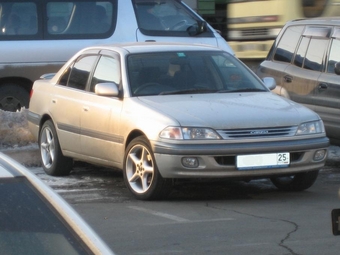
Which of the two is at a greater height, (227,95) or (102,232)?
(227,95)

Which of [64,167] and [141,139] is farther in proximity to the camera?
[64,167]

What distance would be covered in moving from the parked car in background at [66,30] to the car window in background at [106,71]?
3909 mm

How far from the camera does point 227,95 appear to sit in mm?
8727

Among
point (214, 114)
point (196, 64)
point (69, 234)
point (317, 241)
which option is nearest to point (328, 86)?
point (196, 64)

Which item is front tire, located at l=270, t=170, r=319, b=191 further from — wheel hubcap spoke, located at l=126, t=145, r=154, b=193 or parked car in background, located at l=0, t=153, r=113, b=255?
parked car in background, located at l=0, t=153, r=113, b=255

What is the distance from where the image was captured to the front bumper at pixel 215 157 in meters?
7.80

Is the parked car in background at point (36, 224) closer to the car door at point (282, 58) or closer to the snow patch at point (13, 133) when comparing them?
the snow patch at point (13, 133)

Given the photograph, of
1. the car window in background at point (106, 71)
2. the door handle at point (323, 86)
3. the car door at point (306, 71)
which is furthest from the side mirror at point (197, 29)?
the car window in background at point (106, 71)

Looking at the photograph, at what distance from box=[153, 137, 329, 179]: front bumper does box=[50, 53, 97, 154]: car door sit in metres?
1.61

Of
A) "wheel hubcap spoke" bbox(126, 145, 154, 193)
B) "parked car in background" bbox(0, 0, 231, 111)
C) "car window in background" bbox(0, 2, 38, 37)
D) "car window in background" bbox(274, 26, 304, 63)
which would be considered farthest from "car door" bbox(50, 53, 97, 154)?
"car window in background" bbox(0, 2, 38, 37)

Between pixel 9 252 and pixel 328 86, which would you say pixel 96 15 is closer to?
pixel 328 86

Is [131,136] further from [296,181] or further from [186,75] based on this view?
[296,181]

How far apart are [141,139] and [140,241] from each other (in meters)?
1.81

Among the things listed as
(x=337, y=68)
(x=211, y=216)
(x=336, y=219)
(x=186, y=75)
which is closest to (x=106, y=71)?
(x=186, y=75)
